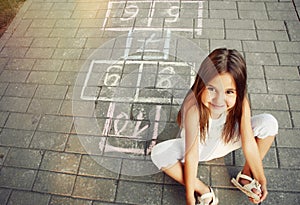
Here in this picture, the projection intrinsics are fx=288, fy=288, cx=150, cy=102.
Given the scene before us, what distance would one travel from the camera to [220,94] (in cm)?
170

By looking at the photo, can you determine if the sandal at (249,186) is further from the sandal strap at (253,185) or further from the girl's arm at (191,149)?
the girl's arm at (191,149)

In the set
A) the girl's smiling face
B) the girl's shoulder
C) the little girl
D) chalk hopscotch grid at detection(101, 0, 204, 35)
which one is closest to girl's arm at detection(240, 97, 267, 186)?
the little girl

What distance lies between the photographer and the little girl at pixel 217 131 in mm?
1681

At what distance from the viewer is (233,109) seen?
1.86 meters

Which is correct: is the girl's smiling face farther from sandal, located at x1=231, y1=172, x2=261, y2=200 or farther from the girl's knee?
sandal, located at x1=231, y1=172, x2=261, y2=200

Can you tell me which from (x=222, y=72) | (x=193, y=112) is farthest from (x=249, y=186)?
(x=222, y=72)

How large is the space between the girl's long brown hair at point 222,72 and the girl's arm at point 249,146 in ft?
0.14

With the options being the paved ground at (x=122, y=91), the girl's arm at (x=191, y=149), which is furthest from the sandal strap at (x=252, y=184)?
the girl's arm at (x=191, y=149)

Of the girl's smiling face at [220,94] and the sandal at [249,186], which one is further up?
the girl's smiling face at [220,94]

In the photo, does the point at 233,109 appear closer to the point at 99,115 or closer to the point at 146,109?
the point at 146,109

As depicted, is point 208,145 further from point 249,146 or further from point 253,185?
point 253,185

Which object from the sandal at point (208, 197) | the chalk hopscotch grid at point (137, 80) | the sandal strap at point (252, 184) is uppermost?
the chalk hopscotch grid at point (137, 80)

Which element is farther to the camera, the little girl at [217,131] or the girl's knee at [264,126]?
the girl's knee at [264,126]

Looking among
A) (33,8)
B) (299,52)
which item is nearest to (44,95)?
(33,8)
